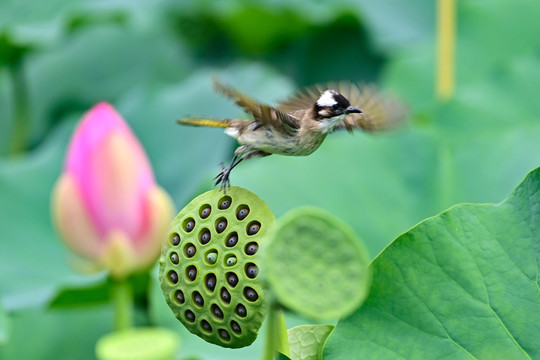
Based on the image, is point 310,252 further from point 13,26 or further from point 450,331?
point 13,26

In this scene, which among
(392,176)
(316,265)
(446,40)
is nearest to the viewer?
(316,265)

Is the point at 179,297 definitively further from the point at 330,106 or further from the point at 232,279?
the point at 330,106

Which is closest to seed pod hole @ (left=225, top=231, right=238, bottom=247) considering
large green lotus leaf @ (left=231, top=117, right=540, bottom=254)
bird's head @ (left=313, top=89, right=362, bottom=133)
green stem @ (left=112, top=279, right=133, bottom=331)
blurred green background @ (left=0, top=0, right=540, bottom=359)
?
bird's head @ (left=313, top=89, right=362, bottom=133)

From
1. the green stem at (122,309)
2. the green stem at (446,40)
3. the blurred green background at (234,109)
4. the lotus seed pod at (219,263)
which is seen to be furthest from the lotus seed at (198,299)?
the green stem at (446,40)

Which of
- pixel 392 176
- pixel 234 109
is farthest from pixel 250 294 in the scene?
pixel 234 109

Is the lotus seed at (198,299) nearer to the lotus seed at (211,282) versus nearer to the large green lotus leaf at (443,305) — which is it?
the lotus seed at (211,282)

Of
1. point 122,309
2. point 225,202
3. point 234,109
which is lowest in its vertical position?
point 122,309
